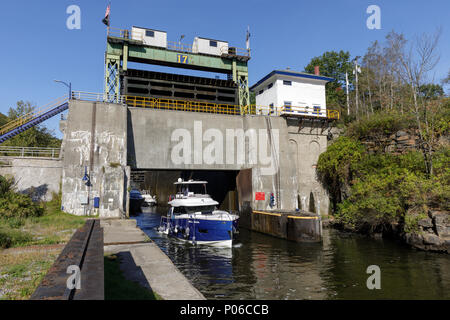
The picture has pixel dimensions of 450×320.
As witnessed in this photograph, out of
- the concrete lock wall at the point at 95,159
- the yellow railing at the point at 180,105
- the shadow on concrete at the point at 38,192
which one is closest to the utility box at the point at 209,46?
the yellow railing at the point at 180,105

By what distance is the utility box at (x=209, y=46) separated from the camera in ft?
115

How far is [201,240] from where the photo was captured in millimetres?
19641

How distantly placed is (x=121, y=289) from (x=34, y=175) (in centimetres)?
2227

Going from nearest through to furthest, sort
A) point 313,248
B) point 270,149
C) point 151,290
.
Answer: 1. point 151,290
2. point 313,248
3. point 270,149

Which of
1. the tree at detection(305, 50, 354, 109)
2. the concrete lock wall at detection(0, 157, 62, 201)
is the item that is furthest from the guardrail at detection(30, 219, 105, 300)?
the tree at detection(305, 50, 354, 109)

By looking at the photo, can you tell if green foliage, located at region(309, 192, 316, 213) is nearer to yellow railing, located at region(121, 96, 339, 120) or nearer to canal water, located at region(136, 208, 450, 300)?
yellow railing, located at region(121, 96, 339, 120)

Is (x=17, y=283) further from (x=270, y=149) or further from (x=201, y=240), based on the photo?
(x=270, y=149)

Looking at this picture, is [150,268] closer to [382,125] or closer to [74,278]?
[74,278]

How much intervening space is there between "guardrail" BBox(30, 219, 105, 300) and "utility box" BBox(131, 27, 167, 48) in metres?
31.9

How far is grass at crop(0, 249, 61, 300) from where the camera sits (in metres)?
6.38
